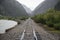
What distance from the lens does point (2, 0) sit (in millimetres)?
194625

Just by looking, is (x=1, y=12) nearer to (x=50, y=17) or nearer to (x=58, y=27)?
(x=50, y=17)

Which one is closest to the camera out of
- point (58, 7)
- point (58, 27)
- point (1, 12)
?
point (58, 27)

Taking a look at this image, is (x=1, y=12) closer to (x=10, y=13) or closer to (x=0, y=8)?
(x=0, y=8)

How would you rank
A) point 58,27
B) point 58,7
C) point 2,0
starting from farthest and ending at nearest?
1. point 2,0
2. point 58,7
3. point 58,27

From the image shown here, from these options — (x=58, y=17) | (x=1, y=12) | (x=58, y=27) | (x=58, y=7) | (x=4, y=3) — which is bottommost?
(x=58, y=27)

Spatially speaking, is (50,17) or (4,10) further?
(4,10)

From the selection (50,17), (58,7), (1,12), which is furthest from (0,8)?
(50,17)

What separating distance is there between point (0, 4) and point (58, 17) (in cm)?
14822

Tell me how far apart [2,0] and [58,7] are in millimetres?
128386

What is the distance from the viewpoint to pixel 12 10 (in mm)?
A: 196125

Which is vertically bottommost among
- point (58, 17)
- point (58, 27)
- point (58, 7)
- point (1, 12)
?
point (58, 27)

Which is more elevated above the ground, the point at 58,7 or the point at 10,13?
the point at 10,13

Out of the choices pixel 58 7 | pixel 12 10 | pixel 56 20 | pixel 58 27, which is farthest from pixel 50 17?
pixel 12 10

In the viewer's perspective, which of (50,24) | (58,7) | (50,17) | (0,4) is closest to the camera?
(50,24)
